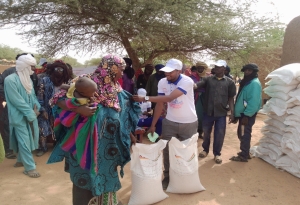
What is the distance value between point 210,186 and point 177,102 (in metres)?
1.36

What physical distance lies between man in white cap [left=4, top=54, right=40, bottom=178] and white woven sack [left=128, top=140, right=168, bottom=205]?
Result: 175 centimetres

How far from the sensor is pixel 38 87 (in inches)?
188

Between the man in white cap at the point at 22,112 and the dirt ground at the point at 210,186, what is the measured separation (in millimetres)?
318

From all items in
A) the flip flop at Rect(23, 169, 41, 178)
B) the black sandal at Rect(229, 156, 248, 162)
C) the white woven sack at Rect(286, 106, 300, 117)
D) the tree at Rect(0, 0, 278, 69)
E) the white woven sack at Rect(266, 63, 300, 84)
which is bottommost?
the black sandal at Rect(229, 156, 248, 162)

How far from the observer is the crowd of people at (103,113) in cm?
230

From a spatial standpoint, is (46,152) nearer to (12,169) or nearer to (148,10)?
(12,169)

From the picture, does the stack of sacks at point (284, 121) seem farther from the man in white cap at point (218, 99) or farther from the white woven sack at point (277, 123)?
the man in white cap at point (218, 99)

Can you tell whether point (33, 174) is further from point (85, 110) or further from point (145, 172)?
point (85, 110)

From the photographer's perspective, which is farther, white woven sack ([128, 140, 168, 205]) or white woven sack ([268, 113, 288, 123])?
white woven sack ([268, 113, 288, 123])

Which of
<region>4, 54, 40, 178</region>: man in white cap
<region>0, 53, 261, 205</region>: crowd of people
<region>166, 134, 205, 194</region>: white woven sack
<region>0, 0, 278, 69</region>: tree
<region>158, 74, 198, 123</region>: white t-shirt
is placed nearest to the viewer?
<region>0, 53, 261, 205</region>: crowd of people

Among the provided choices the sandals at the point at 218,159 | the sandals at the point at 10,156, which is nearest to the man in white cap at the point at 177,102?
the sandals at the point at 218,159

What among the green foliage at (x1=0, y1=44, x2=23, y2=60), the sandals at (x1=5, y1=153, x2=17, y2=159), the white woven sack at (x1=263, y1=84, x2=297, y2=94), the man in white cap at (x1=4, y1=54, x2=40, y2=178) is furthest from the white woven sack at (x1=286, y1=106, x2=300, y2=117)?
the green foliage at (x1=0, y1=44, x2=23, y2=60)

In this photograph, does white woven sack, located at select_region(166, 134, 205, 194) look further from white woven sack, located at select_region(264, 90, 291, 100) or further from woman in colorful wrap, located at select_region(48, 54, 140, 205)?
white woven sack, located at select_region(264, 90, 291, 100)

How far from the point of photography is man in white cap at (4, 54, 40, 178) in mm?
3855
